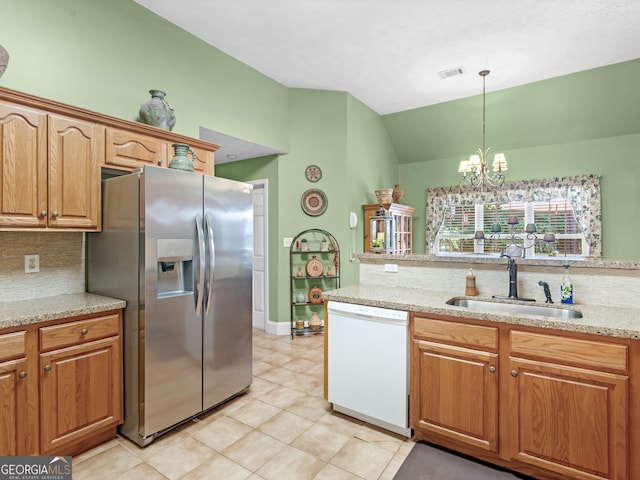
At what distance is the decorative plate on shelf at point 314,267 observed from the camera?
14.7 feet

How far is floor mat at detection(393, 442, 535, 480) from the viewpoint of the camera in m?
1.89

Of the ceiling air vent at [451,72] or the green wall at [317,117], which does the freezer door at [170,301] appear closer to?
the green wall at [317,117]

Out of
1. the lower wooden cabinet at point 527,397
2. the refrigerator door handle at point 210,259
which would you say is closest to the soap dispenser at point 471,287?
the lower wooden cabinet at point 527,397

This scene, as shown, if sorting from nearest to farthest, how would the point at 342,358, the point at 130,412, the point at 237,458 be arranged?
1. the point at 237,458
2. the point at 130,412
3. the point at 342,358

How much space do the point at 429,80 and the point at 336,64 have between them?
129cm

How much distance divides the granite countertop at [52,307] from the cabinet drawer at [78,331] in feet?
0.19

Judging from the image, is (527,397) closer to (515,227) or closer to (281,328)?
(281,328)

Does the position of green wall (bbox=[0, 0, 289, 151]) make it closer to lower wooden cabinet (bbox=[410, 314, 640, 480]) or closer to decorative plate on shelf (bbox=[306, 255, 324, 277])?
decorative plate on shelf (bbox=[306, 255, 324, 277])

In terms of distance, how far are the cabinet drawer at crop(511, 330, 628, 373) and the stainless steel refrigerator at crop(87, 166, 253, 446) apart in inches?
74.7

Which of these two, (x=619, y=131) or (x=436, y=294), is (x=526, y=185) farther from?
(x=436, y=294)

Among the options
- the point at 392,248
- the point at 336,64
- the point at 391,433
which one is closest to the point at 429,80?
the point at 336,64

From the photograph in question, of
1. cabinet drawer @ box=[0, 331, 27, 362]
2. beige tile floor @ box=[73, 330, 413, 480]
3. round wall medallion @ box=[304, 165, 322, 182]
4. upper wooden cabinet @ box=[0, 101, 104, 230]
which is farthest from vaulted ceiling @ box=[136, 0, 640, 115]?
beige tile floor @ box=[73, 330, 413, 480]

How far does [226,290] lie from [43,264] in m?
1.21

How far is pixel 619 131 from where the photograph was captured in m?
4.87
